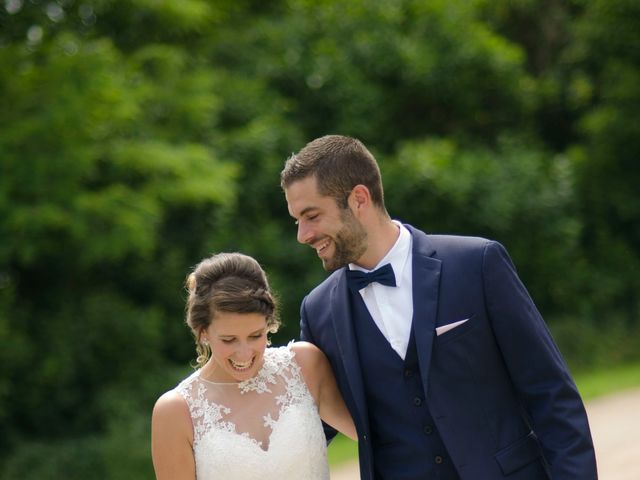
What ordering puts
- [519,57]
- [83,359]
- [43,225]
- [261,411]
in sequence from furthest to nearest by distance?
1. [519,57]
2. [83,359]
3. [43,225]
4. [261,411]

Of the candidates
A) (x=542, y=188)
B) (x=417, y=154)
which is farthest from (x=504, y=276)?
(x=542, y=188)

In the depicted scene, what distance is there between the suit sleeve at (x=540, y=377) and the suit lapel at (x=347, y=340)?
16.8 inches

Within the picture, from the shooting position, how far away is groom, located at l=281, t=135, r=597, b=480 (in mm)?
3230

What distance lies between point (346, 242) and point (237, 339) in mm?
435

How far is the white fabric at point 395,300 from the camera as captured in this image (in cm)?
336

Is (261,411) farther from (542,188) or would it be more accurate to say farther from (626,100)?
(626,100)

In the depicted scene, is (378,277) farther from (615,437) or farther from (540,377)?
(615,437)

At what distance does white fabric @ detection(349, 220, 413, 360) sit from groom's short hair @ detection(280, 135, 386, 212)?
169mm

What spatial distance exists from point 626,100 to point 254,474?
42.9 feet

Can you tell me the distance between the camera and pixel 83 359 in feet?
36.9

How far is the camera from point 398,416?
3.32 metres

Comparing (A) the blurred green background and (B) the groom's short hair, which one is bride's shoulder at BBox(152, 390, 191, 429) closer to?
(B) the groom's short hair

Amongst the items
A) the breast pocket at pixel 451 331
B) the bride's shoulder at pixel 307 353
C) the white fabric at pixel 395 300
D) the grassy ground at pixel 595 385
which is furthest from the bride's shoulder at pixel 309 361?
the grassy ground at pixel 595 385

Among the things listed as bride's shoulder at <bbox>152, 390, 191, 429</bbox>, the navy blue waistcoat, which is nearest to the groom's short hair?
the navy blue waistcoat
